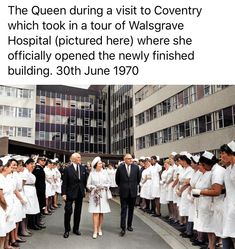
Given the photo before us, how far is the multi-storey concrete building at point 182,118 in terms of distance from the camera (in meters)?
26.2

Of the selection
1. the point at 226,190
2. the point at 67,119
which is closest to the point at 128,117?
the point at 67,119

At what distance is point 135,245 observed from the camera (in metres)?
7.53

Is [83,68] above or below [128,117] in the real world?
below

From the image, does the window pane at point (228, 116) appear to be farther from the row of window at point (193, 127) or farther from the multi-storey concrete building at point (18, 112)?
the multi-storey concrete building at point (18, 112)

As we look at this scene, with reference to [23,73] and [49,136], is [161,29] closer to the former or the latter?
[23,73]

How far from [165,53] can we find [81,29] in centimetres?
103

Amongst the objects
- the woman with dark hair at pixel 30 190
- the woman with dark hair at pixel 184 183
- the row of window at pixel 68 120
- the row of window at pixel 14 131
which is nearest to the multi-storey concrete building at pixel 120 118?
the row of window at pixel 68 120

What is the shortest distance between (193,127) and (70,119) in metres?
32.7

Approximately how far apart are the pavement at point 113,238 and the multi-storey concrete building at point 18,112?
3945cm

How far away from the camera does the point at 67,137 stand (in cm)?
5988

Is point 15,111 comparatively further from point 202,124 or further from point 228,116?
point 228,116

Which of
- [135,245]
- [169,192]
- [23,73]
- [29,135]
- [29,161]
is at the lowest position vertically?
[135,245]

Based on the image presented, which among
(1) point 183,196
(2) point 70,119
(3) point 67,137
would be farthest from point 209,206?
(2) point 70,119

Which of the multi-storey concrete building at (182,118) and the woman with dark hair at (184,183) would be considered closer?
the woman with dark hair at (184,183)
